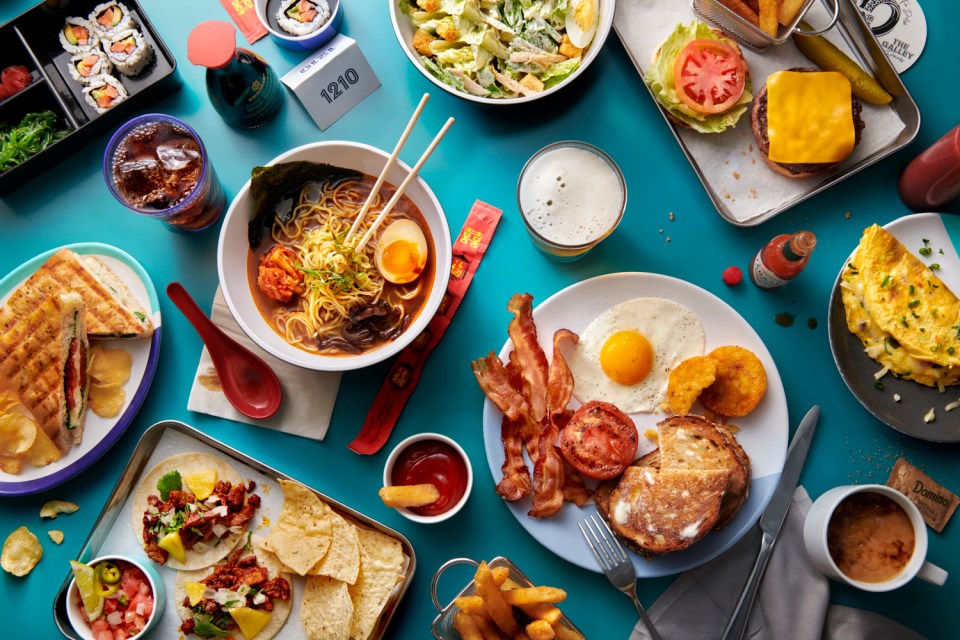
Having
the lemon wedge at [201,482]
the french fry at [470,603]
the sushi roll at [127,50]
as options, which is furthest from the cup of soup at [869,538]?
the sushi roll at [127,50]

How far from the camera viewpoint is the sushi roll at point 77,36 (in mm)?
3168

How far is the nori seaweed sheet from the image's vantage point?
9.26 ft

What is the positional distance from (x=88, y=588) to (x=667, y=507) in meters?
2.47

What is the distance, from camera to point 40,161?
316cm

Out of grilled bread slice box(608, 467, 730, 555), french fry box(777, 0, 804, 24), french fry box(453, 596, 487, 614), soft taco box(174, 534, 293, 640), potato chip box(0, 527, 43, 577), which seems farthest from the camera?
potato chip box(0, 527, 43, 577)

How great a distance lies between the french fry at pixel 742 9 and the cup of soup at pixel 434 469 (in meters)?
2.35

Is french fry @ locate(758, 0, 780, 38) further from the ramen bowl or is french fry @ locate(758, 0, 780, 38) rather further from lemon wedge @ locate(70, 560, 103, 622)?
lemon wedge @ locate(70, 560, 103, 622)

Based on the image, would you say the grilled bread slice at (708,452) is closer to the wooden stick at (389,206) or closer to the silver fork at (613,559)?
the silver fork at (613,559)

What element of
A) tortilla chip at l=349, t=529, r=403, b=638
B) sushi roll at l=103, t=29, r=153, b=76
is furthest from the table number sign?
tortilla chip at l=349, t=529, r=403, b=638

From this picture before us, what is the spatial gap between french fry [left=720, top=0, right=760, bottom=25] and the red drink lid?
7.17 feet

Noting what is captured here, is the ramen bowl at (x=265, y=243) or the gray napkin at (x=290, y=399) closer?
the ramen bowl at (x=265, y=243)

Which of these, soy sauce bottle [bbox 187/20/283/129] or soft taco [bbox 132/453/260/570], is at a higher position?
soy sauce bottle [bbox 187/20/283/129]

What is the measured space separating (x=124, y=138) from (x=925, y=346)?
3.61 m

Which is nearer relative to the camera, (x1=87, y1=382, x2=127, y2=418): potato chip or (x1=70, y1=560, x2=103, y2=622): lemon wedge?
(x1=70, y1=560, x2=103, y2=622): lemon wedge
